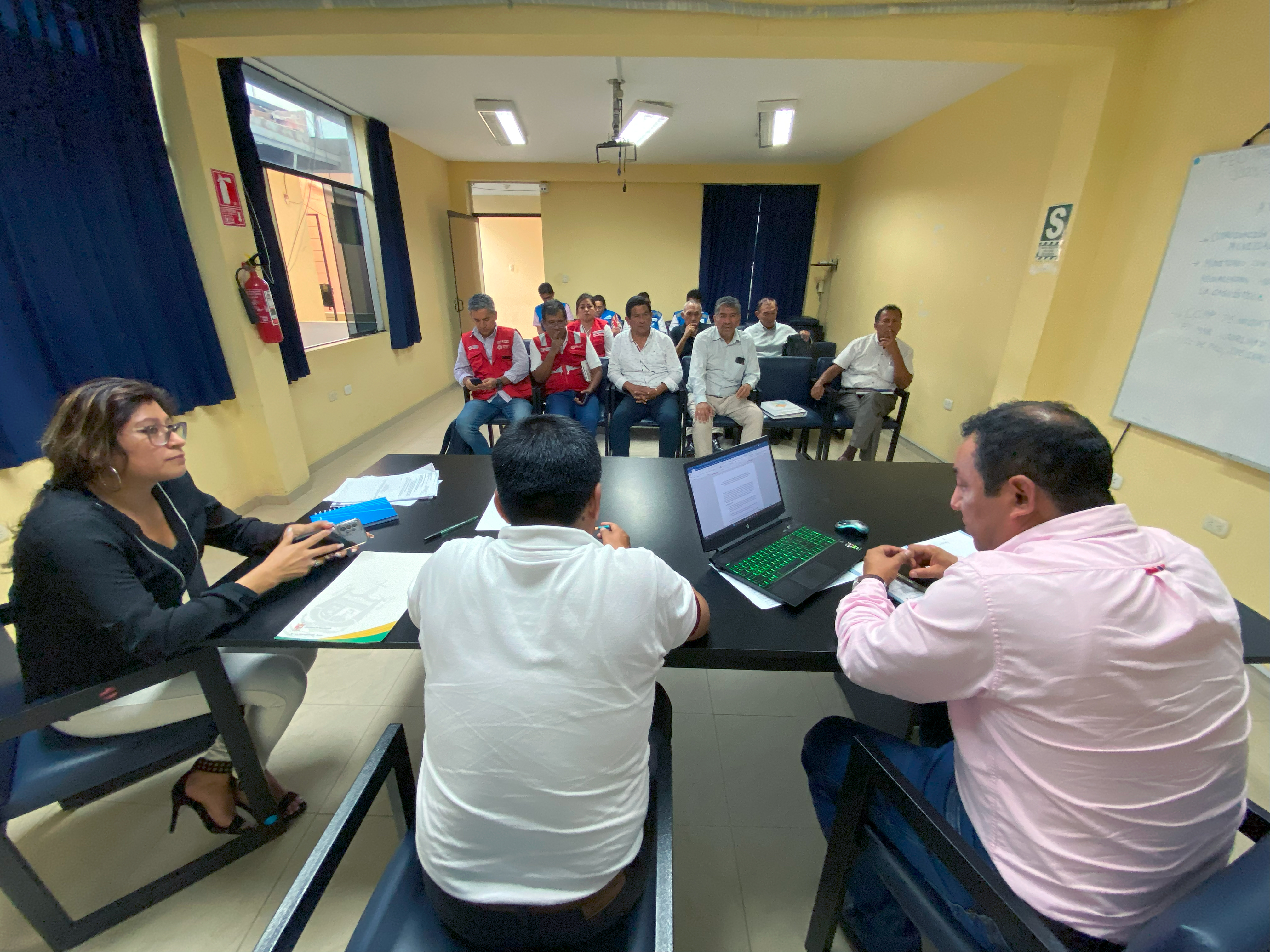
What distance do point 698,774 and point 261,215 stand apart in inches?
151

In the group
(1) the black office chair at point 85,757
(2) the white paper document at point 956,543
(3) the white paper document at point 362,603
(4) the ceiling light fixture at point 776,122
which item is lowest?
(1) the black office chair at point 85,757

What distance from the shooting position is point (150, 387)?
1.22 meters

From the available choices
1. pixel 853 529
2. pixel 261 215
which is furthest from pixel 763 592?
pixel 261 215

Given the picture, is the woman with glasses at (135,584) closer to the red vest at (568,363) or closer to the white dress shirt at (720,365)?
the red vest at (568,363)

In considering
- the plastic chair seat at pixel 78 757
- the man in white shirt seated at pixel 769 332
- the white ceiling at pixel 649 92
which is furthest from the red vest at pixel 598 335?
the plastic chair seat at pixel 78 757

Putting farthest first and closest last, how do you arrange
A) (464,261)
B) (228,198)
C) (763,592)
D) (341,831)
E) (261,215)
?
(464,261), (261,215), (228,198), (763,592), (341,831)

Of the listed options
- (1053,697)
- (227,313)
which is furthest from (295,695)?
(227,313)

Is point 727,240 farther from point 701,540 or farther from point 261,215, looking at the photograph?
point 701,540

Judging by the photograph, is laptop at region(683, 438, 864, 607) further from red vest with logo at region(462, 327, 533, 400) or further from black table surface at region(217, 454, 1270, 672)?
red vest with logo at region(462, 327, 533, 400)

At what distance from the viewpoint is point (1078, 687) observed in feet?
2.34

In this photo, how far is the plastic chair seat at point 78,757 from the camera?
1.05 metres

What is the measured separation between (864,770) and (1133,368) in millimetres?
2779

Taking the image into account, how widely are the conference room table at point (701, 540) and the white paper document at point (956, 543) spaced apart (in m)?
0.02

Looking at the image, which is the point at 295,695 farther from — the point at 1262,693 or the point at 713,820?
the point at 1262,693
